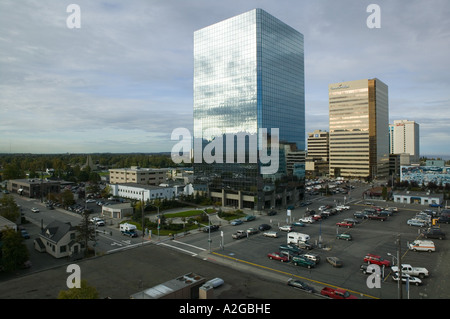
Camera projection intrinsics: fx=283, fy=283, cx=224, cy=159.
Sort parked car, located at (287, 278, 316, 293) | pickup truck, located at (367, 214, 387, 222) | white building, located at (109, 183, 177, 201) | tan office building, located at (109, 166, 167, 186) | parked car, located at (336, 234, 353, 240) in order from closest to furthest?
parked car, located at (287, 278, 316, 293) → parked car, located at (336, 234, 353, 240) → pickup truck, located at (367, 214, 387, 222) → white building, located at (109, 183, 177, 201) → tan office building, located at (109, 166, 167, 186)

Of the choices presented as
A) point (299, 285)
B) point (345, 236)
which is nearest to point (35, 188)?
point (345, 236)

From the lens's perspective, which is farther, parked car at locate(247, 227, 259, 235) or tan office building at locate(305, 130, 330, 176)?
tan office building at locate(305, 130, 330, 176)

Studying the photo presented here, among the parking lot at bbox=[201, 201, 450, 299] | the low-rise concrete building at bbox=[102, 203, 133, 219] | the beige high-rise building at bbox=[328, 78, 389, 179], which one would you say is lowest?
the parking lot at bbox=[201, 201, 450, 299]

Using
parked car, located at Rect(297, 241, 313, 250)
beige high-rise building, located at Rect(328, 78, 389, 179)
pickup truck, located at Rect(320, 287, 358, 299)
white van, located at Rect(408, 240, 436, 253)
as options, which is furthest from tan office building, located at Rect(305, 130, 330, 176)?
pickup truck, located at Rect(320, 287, 358, 299)

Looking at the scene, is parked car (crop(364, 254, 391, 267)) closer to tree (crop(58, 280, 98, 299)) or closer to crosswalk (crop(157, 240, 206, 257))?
crosswalk (crop(157, 240, 206, 257))

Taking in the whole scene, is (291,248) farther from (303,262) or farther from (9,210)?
(9,210)

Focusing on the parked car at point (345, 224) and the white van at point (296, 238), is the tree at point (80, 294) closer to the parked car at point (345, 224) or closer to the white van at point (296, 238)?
the white van at point (296, 238)

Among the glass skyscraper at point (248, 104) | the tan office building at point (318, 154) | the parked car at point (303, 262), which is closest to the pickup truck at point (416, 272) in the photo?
the parked car at point (303, 262)
